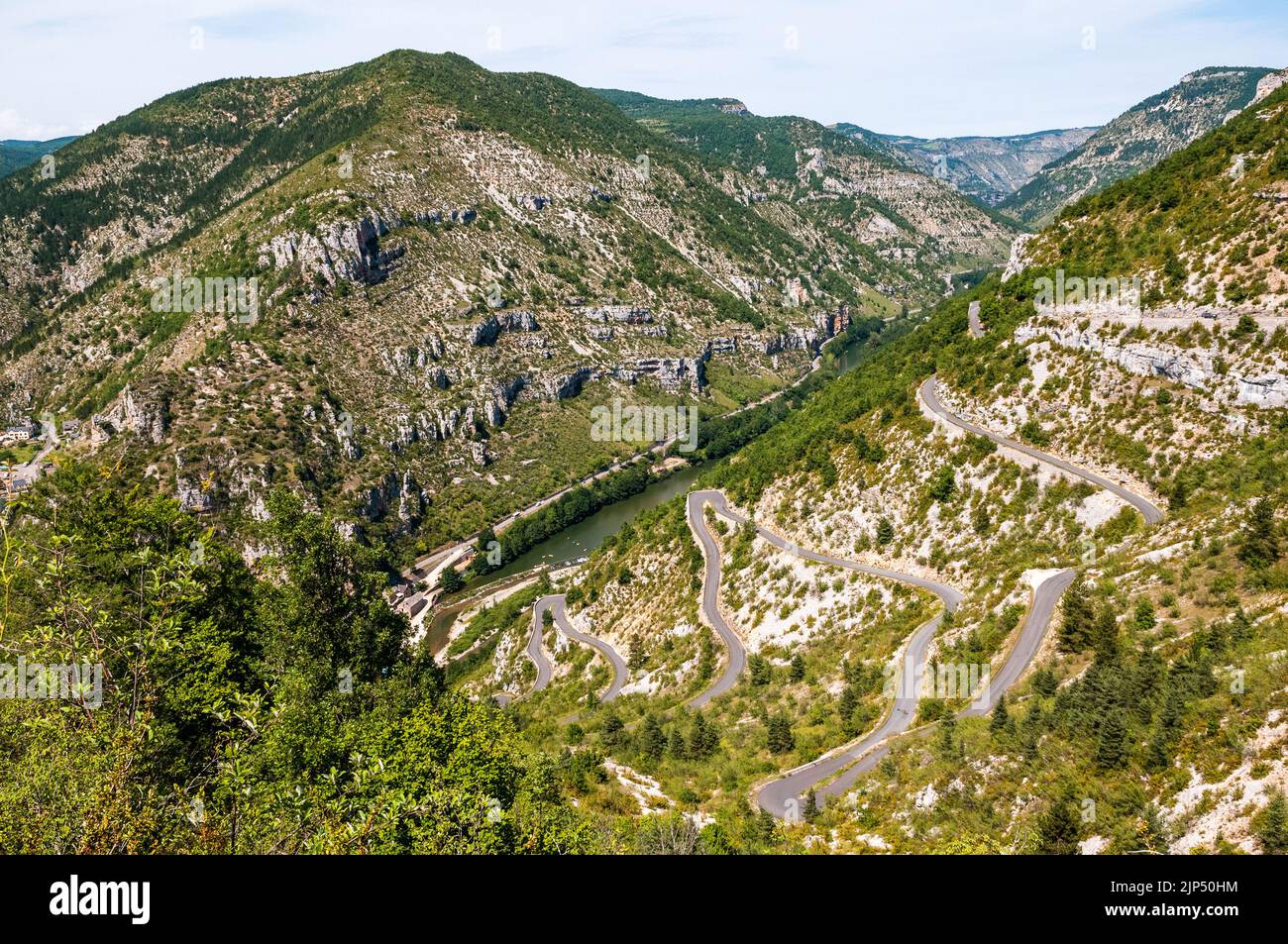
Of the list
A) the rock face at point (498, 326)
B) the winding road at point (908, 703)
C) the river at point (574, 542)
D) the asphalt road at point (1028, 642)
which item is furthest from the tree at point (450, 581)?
the asphalt road at point (1028, 642)

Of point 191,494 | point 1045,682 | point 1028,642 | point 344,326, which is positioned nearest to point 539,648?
point 1028,642

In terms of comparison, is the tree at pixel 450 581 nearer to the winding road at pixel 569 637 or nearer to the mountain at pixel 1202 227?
the winding road at pixel 569 637

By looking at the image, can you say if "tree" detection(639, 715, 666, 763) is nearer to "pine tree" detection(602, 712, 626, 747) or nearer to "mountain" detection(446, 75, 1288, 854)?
"mountain" detection(446, 75, 1288, 854)

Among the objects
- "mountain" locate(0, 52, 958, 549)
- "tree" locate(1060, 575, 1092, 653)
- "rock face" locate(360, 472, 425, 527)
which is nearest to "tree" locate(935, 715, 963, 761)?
"tree" locate(1060, 575, 1092, 653)

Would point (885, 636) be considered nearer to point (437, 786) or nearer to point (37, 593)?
point (437, 786)

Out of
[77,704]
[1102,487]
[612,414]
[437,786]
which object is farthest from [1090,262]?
[612,414]

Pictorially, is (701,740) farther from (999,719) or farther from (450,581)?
(450,581)
